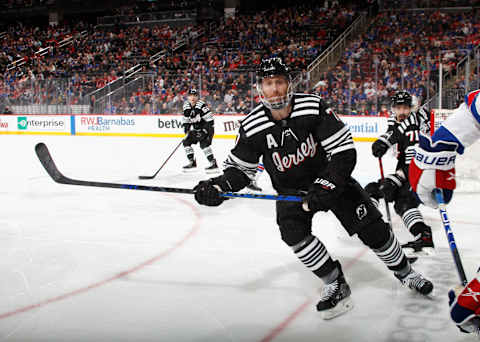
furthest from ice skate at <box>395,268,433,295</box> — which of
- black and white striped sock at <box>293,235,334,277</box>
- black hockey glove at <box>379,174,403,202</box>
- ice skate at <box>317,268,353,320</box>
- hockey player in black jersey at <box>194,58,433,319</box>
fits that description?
black hockey glove at <box>379,174,403,202</box>

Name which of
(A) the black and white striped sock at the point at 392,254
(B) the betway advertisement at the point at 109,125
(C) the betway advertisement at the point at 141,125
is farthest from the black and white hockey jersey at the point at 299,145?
(C) the betway advertisement at the point at 141,125

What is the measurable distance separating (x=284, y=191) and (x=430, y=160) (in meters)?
1.04

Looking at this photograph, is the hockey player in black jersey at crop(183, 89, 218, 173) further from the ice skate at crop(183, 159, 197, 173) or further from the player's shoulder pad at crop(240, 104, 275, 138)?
the player's shoulder pad at crop(240, 104, 275, 138)

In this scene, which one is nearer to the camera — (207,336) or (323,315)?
(207,336)

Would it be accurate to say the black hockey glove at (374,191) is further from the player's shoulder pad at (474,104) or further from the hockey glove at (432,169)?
the player's shoulder pad at (474,104)

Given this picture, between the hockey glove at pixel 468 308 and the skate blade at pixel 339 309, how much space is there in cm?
97

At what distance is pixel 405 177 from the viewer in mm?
3396

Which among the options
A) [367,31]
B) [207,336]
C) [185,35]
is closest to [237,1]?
[185,35]

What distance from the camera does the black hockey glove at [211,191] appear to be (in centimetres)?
247

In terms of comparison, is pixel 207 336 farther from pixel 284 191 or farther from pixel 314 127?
pixel 314 127

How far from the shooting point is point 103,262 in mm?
3336

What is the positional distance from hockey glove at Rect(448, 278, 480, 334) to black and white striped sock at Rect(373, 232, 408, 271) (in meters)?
0.99

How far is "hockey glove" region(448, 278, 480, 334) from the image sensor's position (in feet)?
4.69

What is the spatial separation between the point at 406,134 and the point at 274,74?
1.51 m
